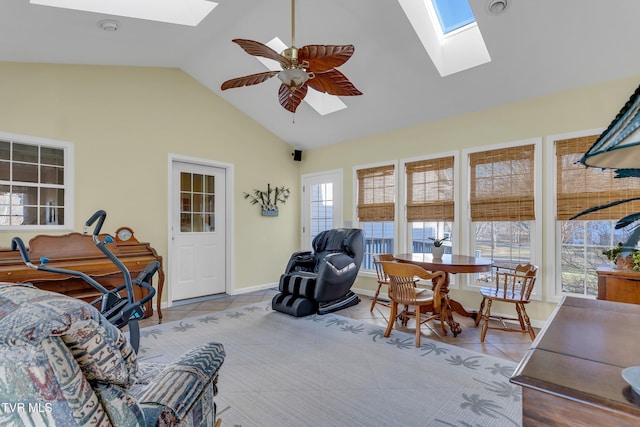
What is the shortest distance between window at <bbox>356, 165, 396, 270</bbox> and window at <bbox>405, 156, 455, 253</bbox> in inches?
11.7

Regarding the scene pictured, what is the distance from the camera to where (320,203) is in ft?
18.9

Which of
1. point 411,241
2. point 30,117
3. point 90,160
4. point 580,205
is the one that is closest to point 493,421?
point 580,205

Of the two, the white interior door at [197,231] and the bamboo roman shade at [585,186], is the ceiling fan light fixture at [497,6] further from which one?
the white interior door at [197,231]

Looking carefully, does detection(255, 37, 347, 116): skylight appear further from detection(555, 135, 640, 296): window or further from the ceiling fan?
detection(555, 135, 640, 296): window

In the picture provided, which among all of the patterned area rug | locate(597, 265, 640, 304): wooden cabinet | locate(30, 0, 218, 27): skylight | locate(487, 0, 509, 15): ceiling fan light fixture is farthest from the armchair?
locate(30, 0, 218, 27): skylight

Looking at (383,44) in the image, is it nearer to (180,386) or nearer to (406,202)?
(406,202)

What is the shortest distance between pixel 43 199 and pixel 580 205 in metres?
5.68

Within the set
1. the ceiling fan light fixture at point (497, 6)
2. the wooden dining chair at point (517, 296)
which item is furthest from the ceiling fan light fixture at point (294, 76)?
the wooden dining chair at point (517, 296)

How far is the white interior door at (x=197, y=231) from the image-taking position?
15.0ft

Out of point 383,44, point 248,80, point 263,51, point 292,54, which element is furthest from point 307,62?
point 383,44

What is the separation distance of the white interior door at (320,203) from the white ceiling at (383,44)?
1.49 m

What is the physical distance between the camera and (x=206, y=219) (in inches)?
193

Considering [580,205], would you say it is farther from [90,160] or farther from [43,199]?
[43,199]

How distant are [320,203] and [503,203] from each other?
9.62ft
